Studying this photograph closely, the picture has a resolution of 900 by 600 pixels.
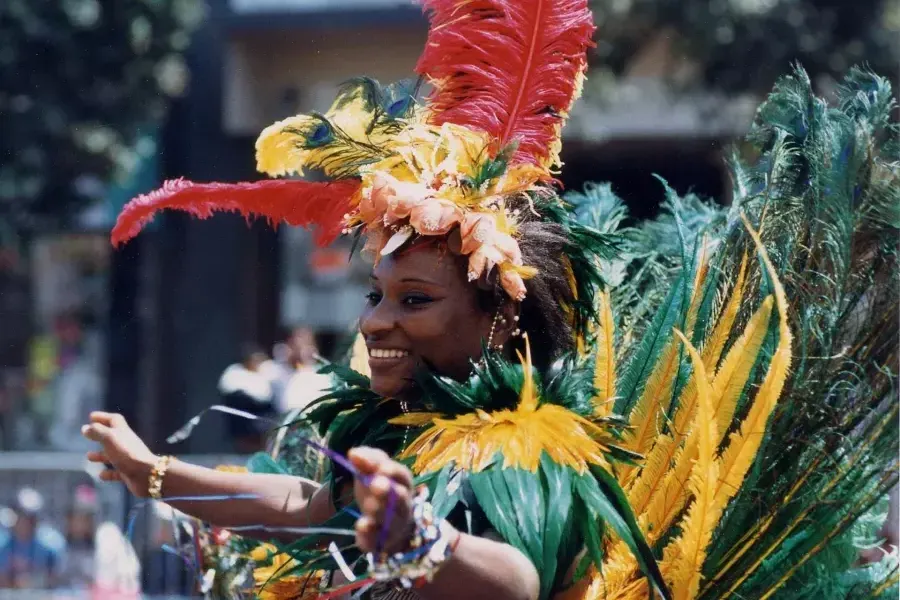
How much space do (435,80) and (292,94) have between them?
27.2 ft

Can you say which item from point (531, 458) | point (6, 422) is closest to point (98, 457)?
point (531, 458)

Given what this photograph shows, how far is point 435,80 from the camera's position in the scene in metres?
2.93

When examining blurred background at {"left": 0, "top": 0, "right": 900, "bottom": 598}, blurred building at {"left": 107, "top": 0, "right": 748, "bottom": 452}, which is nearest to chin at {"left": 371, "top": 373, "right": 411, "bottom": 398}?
blurred background at {"left": 0, "top": 0, "right": 900, "bottom": 598}

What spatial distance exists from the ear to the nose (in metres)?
0.22

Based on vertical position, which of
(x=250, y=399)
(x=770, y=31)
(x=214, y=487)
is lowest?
(x=250, y=399)

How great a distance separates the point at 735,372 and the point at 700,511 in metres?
0.32

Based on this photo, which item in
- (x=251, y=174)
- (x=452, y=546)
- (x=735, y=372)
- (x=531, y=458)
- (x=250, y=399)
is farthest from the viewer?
(x=251, y=174)

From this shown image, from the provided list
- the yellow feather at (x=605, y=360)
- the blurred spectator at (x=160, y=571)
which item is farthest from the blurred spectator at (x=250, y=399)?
the yellow feather at (x=605, y=360)

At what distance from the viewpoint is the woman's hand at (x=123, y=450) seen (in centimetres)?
278

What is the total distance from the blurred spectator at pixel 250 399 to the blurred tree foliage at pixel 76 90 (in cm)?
283

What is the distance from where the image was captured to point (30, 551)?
7016 millimetres

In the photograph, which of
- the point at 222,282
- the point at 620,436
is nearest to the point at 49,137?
the point at 222,282

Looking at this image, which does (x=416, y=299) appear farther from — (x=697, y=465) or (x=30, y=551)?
(x=30, y=551)

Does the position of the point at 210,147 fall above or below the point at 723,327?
above
